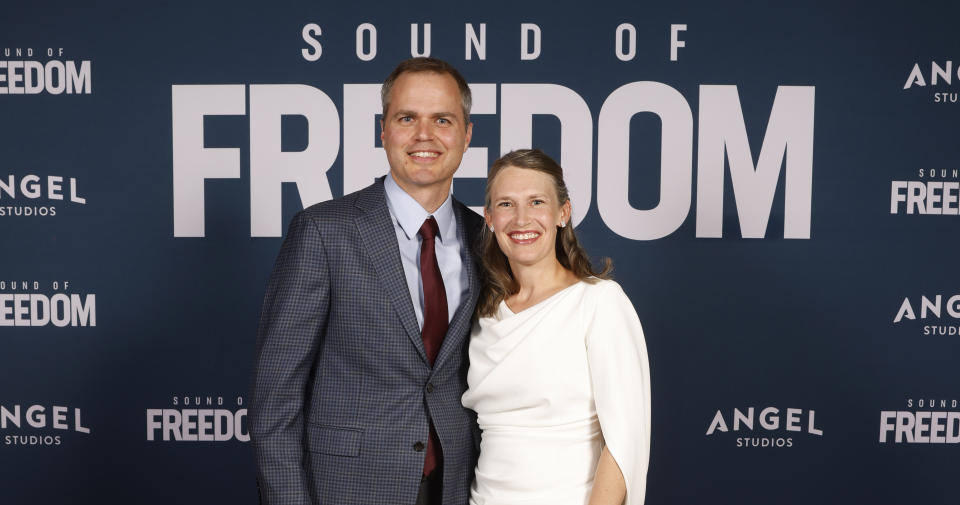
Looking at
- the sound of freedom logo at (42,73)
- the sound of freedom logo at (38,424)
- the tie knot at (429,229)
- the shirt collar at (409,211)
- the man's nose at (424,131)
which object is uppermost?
the sound of freedom logo at (42,73)

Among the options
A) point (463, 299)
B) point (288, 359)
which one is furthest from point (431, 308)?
point (288, 359)

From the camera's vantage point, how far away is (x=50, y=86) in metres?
2.77

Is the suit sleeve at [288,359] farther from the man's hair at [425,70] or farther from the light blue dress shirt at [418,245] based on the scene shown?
the man's hair at [425,70]

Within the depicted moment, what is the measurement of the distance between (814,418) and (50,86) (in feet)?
10.1

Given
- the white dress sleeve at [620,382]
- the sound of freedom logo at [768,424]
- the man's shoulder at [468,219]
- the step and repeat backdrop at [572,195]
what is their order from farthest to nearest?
the sound of freedom logo at [768,424] → the step and repeat backdrop at [572,195] → the man's shoulder at [468,219] → the white dress sleeve at [620,382]

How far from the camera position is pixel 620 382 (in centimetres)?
148

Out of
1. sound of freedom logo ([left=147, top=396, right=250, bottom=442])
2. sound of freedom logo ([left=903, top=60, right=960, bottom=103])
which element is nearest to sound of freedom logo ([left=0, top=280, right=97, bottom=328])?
sound of freedom logo ([left=147, top=396, right=250, bottom=442])

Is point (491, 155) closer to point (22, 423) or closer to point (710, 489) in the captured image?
point (710, 489)

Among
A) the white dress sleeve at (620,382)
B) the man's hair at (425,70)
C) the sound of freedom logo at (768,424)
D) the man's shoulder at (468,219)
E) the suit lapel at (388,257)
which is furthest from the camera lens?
the sound of freedom logo at (768,424)

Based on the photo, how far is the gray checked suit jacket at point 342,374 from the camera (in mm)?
1556

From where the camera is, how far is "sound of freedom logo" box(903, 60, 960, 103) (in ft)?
9.18

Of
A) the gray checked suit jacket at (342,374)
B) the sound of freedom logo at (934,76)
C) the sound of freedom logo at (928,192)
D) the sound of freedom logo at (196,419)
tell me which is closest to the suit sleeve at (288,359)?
the gray checked suit jacket at (342,374)

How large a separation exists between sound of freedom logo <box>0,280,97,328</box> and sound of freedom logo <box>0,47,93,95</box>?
0.71 m

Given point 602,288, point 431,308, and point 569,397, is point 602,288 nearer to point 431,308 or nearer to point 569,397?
point 569,397
